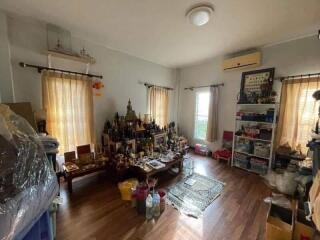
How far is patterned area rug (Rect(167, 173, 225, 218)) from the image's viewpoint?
194 cm

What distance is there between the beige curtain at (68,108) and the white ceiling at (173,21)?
80cm

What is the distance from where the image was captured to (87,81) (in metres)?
2.70

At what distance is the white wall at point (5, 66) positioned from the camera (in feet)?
6.20

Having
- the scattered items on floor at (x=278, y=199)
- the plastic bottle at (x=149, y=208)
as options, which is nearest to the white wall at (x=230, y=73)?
the scattered items on floor at (x=278, y=199)

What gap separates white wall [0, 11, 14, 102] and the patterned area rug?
2.60 meters

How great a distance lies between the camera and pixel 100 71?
9.55 ft

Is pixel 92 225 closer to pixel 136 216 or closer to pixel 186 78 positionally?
pixel 136 216

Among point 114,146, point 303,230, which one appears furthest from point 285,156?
point 114,146

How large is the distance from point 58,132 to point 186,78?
3.44 meters

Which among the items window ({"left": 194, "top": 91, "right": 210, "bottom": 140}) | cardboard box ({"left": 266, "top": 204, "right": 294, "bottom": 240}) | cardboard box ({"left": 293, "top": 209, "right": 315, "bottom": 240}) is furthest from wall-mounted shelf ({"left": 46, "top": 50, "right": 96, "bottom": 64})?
cardboard box ({"left": 293, "top": 209, "right": 315, "bottom": 240})

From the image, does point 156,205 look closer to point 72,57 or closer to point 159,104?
point 72,57

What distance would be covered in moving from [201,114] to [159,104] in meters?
1.23

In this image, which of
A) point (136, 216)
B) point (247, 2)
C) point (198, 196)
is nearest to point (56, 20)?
point (247, 2)

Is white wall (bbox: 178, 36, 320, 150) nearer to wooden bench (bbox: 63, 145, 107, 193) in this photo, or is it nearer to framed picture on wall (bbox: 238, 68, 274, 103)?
framed picture on wall (bbox: 238, 68, 274, 103)
